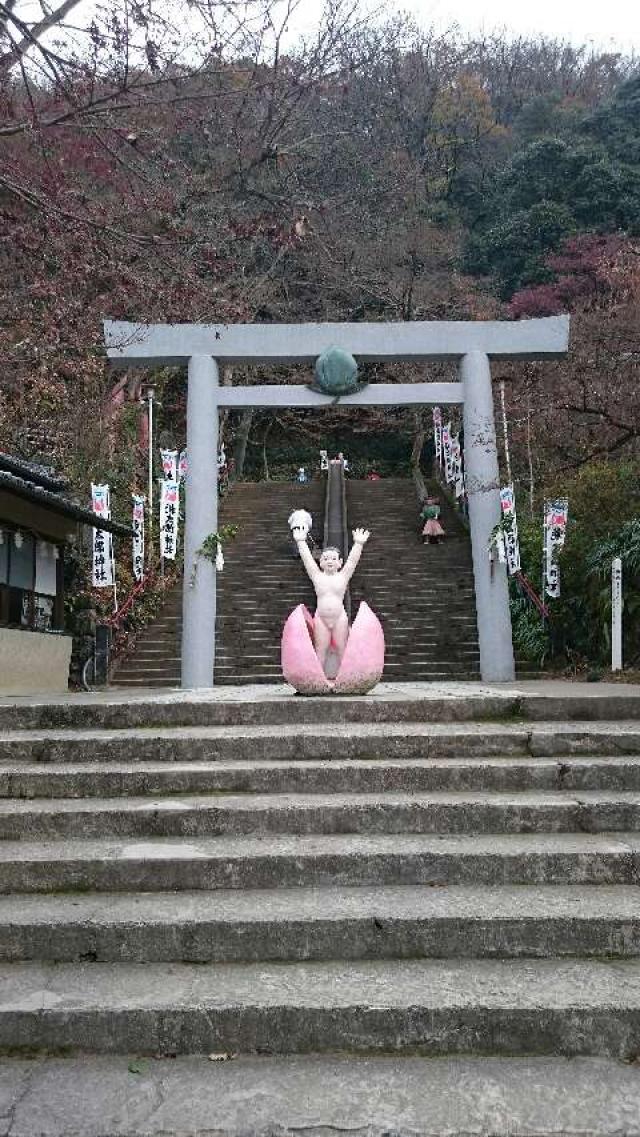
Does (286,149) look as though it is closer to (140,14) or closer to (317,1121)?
(140,14)

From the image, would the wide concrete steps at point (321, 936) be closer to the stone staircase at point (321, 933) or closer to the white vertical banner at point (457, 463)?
the stone staircase at point (321, 933)

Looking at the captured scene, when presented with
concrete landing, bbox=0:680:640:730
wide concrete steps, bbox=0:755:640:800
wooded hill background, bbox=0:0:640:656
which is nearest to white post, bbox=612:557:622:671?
wooded hill background, bbox=0:0:640:656

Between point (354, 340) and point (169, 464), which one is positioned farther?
point (169, 464)

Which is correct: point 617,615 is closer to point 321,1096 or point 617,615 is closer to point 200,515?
point 200,515

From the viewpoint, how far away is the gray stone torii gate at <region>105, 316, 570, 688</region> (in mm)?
10617

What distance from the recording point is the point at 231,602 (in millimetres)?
14789

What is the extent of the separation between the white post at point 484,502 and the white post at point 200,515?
3.24 m

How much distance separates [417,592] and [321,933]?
485 inches

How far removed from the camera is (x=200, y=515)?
1086 cm

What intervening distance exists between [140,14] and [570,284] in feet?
68.8

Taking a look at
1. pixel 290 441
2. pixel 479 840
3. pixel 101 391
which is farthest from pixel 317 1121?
pixel 290 441

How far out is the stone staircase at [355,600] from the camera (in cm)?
1279

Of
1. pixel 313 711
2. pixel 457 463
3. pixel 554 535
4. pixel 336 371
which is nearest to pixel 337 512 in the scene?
pixel 457 463

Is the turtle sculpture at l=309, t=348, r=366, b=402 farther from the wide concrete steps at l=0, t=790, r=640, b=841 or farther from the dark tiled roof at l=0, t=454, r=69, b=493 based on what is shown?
the wide concrete steps at l=0, t=790, r=640, b=841
